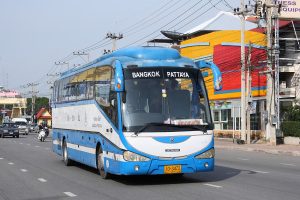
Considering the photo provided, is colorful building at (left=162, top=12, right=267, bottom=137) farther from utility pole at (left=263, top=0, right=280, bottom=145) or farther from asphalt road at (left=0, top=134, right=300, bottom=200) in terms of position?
asphalt road at (left=0, top=134, right=300, bottom=200)

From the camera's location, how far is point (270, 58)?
34969 millimetres

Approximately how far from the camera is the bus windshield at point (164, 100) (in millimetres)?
12992

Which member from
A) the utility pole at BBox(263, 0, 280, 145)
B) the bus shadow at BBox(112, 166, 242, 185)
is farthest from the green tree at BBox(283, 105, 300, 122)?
the bus shadow at BBox(112, 166, 242, 185)

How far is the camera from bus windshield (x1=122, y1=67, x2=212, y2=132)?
42.6ft

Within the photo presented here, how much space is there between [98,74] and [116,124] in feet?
9.30

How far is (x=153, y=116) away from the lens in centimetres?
1299

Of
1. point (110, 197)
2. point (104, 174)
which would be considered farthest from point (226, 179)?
point (110, 197)

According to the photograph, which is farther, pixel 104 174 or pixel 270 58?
pixel 270 58

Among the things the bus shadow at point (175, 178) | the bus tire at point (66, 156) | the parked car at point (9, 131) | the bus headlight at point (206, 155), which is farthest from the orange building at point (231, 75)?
the bus headlight at point (206, 155)

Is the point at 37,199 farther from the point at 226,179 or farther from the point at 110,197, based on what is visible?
the point at 226,179

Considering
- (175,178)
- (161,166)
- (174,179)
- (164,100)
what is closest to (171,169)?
(161,166)

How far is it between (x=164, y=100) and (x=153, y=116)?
0.50 meters

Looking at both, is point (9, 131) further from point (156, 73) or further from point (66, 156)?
point (156, 73)

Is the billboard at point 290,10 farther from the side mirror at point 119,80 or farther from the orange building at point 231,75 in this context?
the side mirror at point 119,80
